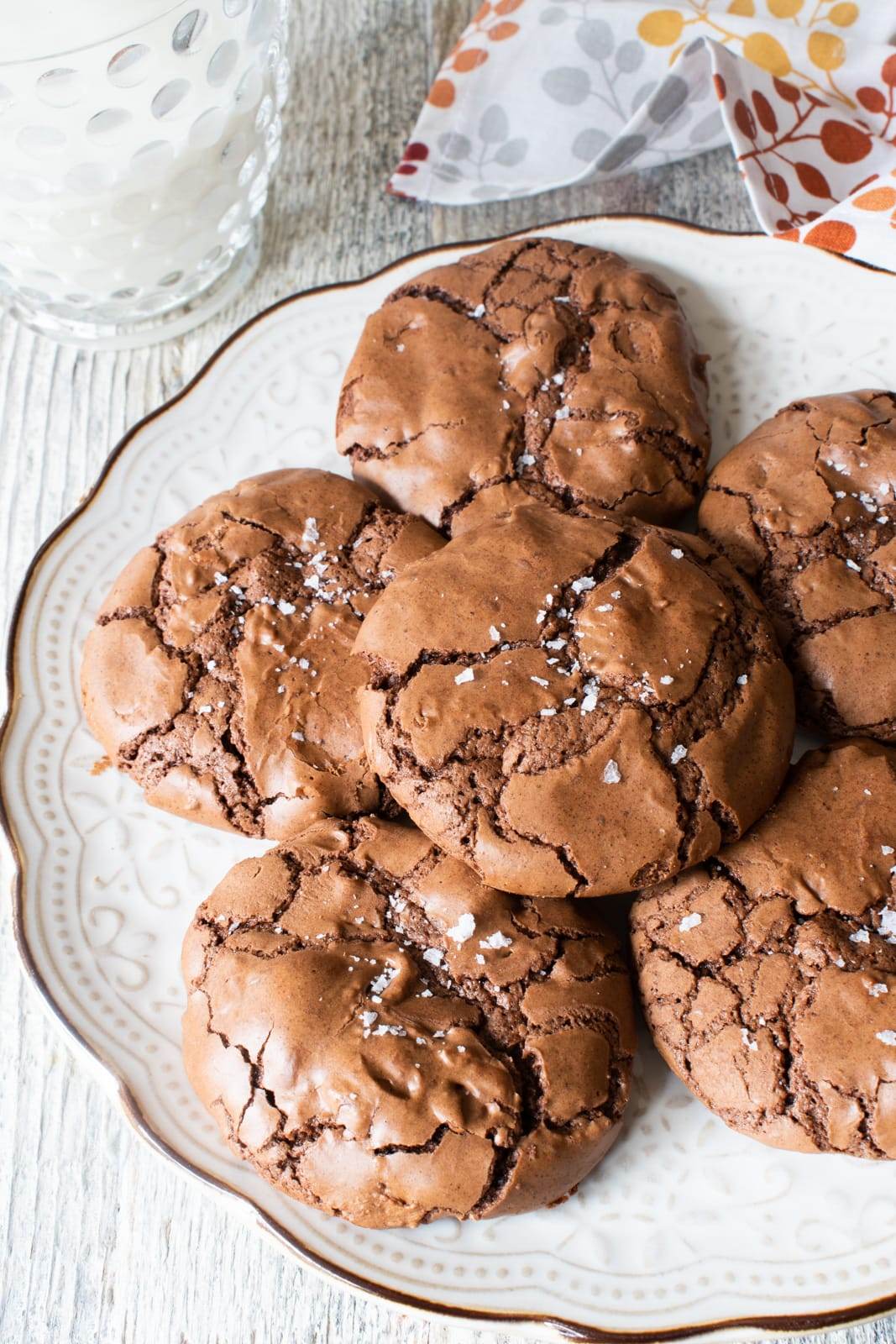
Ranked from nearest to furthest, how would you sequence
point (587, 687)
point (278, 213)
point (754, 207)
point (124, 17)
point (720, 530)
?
point (587, 687)
point (124, 17)
point (720, 530)
point (754, 207)
point (278, 213)

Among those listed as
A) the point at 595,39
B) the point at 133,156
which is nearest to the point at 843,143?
the point at 595,39

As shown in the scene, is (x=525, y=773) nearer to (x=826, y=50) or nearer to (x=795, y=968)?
(x=795, y=968)

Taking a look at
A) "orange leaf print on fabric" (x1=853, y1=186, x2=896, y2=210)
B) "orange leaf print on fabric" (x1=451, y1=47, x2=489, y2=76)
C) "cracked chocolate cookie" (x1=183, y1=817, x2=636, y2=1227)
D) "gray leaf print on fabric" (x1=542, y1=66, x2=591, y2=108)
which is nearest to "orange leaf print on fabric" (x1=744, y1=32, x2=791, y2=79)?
"gray leaf print on fabric" (x1=542, y1=66, x2=591, y2=108)

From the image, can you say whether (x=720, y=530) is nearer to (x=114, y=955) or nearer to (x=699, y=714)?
(x=699, y=714)

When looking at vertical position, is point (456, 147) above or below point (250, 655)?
above

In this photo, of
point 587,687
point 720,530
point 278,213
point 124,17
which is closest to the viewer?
point 587,687

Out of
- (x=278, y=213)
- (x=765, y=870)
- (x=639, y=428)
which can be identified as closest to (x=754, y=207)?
(x=639, y=428)

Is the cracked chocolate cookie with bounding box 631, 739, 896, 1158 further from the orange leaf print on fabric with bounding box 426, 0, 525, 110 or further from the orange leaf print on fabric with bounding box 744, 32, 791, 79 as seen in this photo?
the orange leaf print on fabric with bounding box 426, 0, 525, 110
